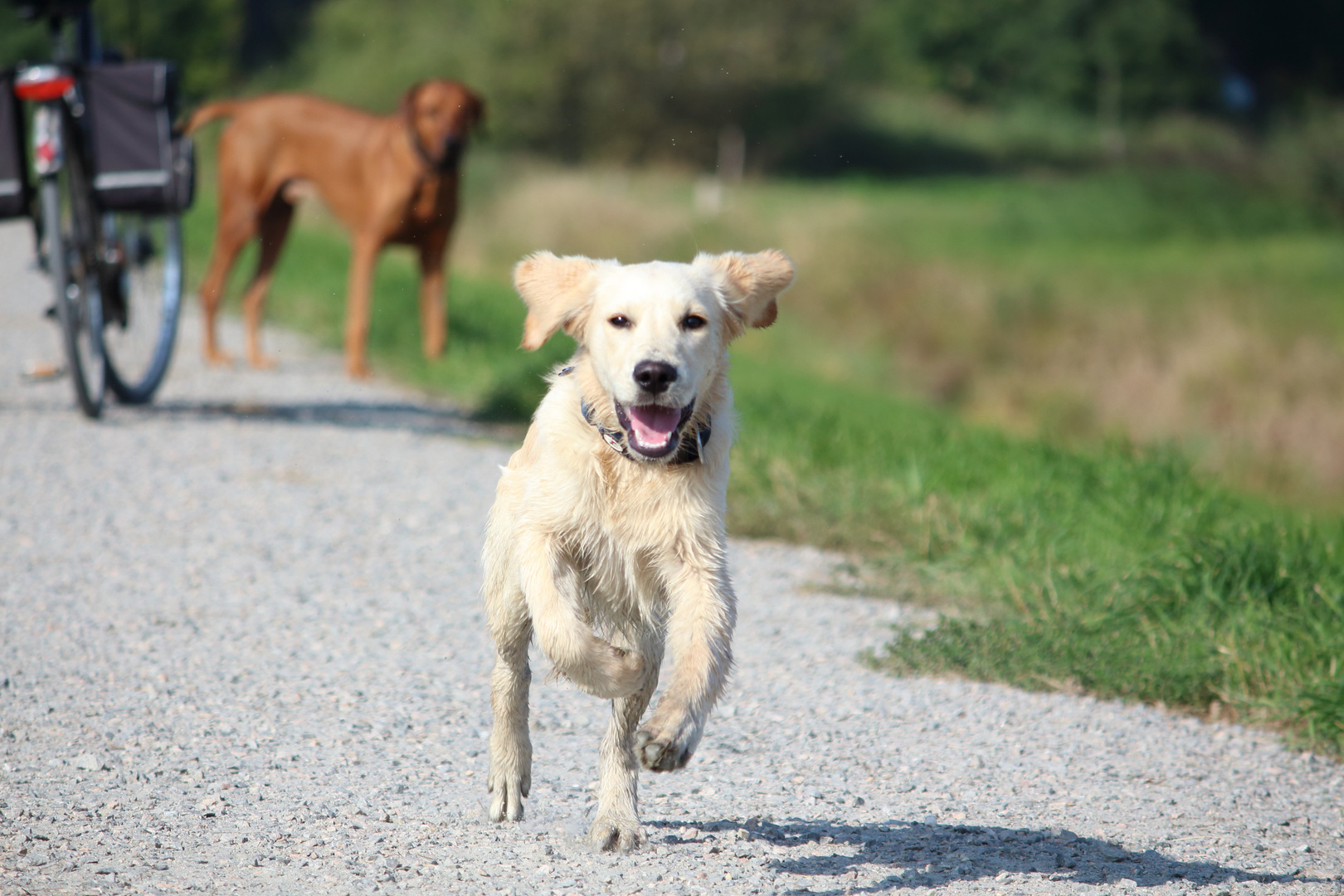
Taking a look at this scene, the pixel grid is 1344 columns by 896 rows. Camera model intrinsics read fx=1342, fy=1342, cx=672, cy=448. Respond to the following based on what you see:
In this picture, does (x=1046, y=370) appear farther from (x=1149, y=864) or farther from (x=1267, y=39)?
(x=1267, y=39)

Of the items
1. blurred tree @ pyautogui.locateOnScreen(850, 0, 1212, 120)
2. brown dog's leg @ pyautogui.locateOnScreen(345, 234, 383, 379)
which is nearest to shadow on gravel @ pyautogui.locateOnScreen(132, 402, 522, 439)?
brown dog's leg @ pyautogui.locateOnScreen(345, 234, 383, 379)

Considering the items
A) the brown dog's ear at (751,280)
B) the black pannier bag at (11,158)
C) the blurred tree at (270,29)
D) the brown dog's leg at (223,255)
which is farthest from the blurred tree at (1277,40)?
the brown dog's ear at (751,280)

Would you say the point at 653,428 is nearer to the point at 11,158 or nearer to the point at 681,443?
the point at 681,443

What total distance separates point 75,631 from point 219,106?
6585 millimetres

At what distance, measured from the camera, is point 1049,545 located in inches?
232

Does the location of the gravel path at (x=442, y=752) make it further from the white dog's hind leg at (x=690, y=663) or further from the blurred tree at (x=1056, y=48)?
the blurred tree at (x=1056, y=48)

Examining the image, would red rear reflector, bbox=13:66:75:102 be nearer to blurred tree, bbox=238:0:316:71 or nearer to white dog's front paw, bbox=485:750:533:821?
white dog's front paw, bbox=485:750:533:821

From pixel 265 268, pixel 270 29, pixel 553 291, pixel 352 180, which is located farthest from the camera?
pixel 270 29

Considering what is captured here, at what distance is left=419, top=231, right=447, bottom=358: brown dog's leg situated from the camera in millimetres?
10062

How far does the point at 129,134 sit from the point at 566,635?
17.9 ft

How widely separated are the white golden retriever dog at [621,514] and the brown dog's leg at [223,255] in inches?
283

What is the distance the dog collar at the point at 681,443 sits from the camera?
3369 millimetres

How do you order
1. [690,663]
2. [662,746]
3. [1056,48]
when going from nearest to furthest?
[662,746]
[690,663]
[1056,48]

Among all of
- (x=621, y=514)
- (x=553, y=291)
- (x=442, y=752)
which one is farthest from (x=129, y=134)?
(x=621, y=514)
